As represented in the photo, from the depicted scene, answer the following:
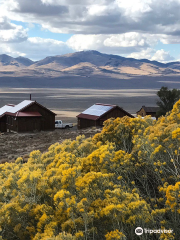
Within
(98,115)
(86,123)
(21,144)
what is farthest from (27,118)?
(21,144)

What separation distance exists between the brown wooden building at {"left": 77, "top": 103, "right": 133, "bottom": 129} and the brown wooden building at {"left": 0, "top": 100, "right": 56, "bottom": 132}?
378 cm

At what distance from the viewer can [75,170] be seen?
278 inches

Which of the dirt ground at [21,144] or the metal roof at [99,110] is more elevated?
the metal roof at [99,110]

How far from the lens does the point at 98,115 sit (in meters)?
37.1

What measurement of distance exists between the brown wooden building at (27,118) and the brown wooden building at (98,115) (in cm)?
378

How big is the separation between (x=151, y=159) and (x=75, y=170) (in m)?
1.85

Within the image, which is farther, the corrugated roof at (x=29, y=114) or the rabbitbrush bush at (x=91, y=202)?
the corrugated roof at (x=29, y=114)

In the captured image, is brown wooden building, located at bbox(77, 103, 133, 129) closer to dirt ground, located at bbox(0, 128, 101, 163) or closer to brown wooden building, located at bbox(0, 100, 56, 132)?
brown wooden building, located at bbox(0, 100, 56, 132)

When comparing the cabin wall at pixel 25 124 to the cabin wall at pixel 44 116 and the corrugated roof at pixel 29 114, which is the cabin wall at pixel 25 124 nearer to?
the corrugated roof at pixel 29 114

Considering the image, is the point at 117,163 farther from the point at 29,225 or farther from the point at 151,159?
the point at 29,225

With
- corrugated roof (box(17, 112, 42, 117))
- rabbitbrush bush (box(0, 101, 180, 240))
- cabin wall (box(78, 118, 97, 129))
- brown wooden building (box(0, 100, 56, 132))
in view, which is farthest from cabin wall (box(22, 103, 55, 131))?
rabbitbrush bush (box(0, 101, 180, 240))

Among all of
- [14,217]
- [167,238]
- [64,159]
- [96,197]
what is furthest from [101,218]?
[64,159]

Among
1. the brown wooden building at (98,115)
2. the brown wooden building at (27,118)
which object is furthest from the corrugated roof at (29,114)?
the brown wooden building at (98,115)

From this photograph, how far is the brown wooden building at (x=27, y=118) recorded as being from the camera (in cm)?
3638
